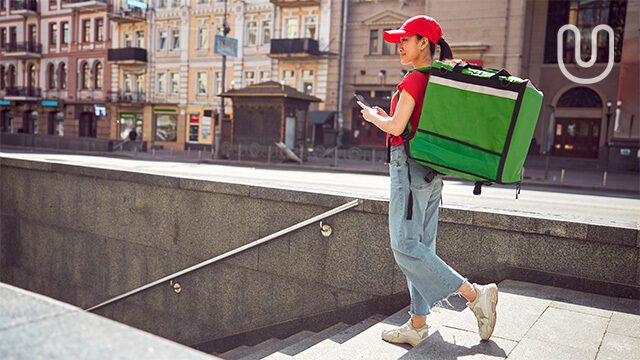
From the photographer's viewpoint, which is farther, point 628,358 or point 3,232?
point 3,232

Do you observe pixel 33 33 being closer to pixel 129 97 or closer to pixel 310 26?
pixel 129 97

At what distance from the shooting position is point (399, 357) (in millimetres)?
3322

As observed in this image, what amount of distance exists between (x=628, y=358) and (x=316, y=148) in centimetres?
2703

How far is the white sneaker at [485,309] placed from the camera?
3.42 meters

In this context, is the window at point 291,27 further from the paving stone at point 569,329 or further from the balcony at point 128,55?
the paving stone at point 569,329

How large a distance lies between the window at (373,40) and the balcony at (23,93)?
30.2 metres

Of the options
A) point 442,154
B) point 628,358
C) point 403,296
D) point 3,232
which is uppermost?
point 442,154

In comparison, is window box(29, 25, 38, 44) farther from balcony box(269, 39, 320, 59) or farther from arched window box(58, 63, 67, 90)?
balcony box(269, 39, 320, 59)

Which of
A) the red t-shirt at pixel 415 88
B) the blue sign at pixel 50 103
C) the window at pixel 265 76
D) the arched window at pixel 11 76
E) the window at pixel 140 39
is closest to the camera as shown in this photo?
the red t-shirt at pixel 415 88

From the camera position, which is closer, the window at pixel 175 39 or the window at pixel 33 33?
the window at pixel 175 39

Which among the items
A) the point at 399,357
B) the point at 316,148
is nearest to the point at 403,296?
the point at 399,357

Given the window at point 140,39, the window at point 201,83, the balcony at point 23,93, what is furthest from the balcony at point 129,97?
the balcony at point 23,93

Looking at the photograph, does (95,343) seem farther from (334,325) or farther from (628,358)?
(334,325)

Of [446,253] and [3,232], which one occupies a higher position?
[446,253]
